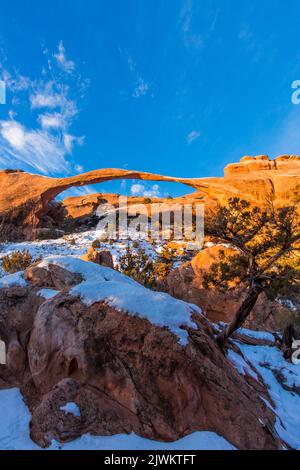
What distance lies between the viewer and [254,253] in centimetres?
636

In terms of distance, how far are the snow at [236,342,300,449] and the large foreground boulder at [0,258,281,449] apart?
19.2 inches

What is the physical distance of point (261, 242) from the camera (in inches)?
250

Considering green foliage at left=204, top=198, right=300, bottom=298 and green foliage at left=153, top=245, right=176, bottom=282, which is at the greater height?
green foliage at left=204, top=198, right=300, bottom=298

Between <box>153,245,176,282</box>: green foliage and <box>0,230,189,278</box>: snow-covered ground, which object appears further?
<box>0,230,189,278</box>: snow-covered ground

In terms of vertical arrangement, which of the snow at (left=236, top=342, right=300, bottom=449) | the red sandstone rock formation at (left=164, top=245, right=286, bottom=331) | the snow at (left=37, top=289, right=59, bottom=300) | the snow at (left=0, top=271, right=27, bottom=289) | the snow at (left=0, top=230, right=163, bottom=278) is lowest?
the snow at (left=236, top=342, right=300, bottom=449)

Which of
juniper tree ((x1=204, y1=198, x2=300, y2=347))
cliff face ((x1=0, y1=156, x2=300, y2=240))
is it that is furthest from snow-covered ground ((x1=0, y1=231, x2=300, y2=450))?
cliff face ((x1=0, y1=156, x2=300, y2=240))

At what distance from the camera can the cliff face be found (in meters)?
12.9

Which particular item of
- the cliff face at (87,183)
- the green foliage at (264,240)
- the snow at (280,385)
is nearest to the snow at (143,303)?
the green foliage at (264,240)

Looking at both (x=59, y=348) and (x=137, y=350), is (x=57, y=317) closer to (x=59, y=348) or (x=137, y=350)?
(x=59, y=348)

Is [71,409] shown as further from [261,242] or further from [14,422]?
[261,242]

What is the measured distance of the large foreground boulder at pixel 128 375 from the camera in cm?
401

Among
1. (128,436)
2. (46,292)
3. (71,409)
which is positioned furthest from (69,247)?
(128,436)

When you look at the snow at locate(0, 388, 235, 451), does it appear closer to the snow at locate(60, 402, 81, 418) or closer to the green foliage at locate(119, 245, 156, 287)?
the snow at locate(60, 402, 81, 418)
